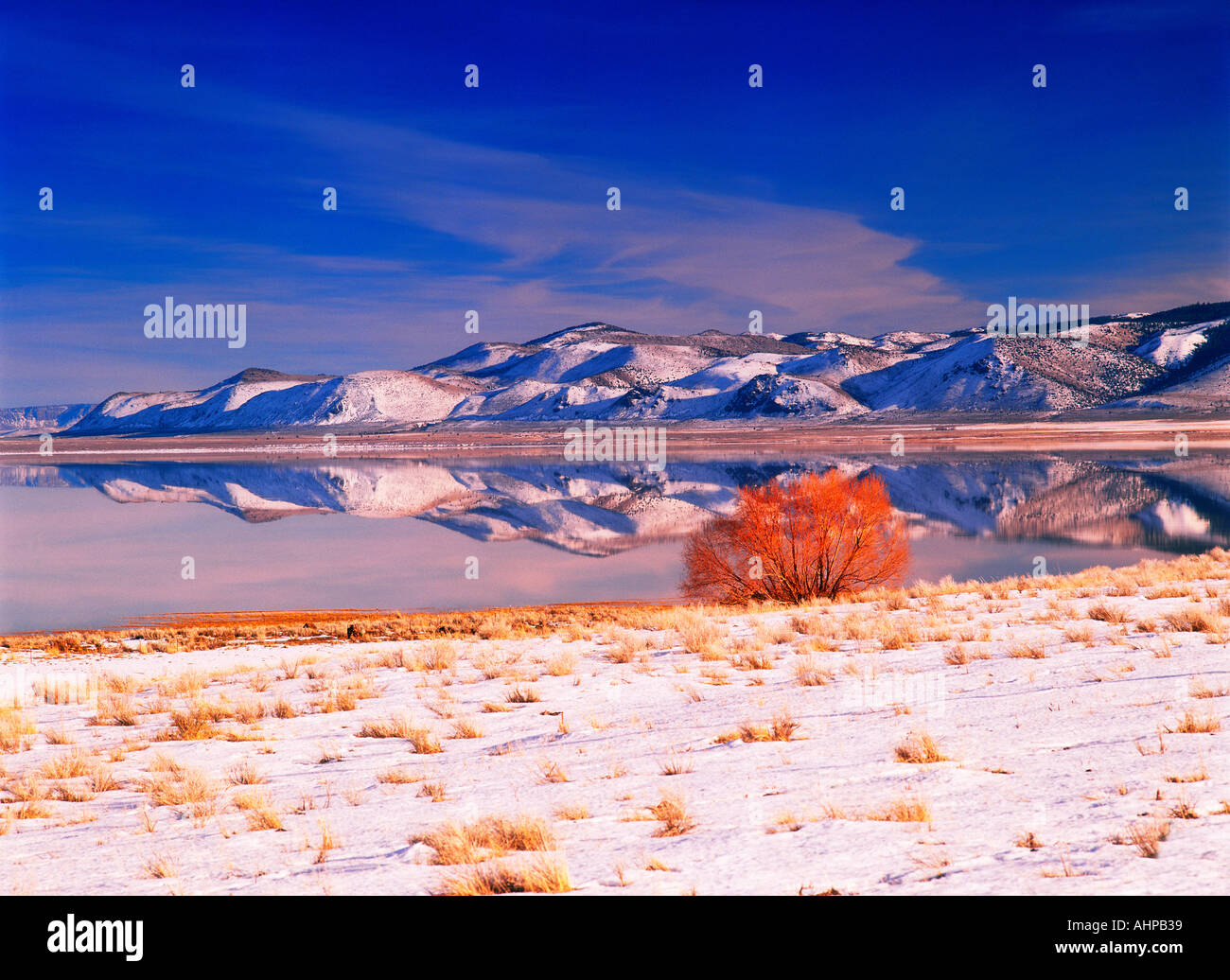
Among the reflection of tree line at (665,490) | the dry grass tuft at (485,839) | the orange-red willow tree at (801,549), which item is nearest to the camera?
the dry grass tuft at (485,839)

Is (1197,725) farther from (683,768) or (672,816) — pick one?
(672,816)

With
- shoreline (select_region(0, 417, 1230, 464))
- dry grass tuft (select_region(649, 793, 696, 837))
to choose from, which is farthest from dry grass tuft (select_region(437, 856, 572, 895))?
shoreline (select_region(0, 417, 1230, 464))

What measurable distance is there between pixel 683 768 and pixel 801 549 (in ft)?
64.0

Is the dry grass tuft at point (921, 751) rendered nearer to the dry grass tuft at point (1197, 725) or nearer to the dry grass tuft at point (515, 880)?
the dry grass tuft at point (1197, 725)

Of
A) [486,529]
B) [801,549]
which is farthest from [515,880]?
[486,529]

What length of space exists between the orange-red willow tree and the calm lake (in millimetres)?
3385

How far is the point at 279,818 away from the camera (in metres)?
5.67

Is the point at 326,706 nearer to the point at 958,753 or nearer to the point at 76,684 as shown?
the point at 76,684

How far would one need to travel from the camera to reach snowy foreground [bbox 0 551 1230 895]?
432cm

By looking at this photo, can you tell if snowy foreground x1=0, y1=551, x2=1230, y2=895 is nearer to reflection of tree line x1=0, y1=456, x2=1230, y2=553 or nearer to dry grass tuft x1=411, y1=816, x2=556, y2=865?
dry grass tuft x1=411, y1=816, x2=556, y2=865

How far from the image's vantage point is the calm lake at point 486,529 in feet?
99.2

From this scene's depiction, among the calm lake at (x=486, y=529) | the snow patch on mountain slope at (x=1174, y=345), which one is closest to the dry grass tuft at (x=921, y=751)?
the calm lake at (x=486, y=529)

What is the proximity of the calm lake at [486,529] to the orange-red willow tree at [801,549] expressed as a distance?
3385 millimetres

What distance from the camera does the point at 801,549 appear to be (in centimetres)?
2525
